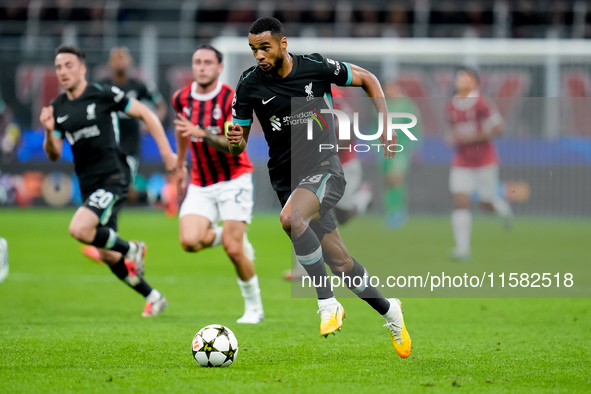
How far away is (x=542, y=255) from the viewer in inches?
506

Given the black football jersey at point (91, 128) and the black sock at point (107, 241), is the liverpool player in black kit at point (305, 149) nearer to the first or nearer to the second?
the black sock at point (107, 241)

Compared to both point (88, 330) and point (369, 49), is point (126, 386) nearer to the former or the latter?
point (88, 330)

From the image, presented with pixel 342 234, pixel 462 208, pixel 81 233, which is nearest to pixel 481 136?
pixel 462 208

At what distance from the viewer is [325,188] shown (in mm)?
6125

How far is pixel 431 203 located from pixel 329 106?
36.6 feet

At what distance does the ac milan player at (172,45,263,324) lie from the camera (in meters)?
7.95

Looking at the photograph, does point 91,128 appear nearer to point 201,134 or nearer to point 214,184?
point 214,184

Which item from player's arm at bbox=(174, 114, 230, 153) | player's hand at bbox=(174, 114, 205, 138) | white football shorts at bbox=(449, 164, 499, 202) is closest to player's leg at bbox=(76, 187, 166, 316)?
player's arm at bbox=(174, 114, 230, 153)

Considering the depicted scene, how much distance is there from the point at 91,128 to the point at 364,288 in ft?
12.1

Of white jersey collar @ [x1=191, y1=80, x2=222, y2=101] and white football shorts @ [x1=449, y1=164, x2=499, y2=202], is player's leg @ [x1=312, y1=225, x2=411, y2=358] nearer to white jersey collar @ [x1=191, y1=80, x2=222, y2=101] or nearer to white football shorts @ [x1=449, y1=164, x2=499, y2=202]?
white jersey collar @ [x1=191, y1=80, x2=222, y2=101]

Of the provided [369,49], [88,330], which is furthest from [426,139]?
[88,330]

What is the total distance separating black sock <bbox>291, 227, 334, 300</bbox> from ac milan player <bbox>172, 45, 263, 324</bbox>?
2.00 metres

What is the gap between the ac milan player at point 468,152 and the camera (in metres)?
12.8

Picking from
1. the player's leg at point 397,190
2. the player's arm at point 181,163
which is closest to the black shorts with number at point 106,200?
the player's arm at point 181,163
